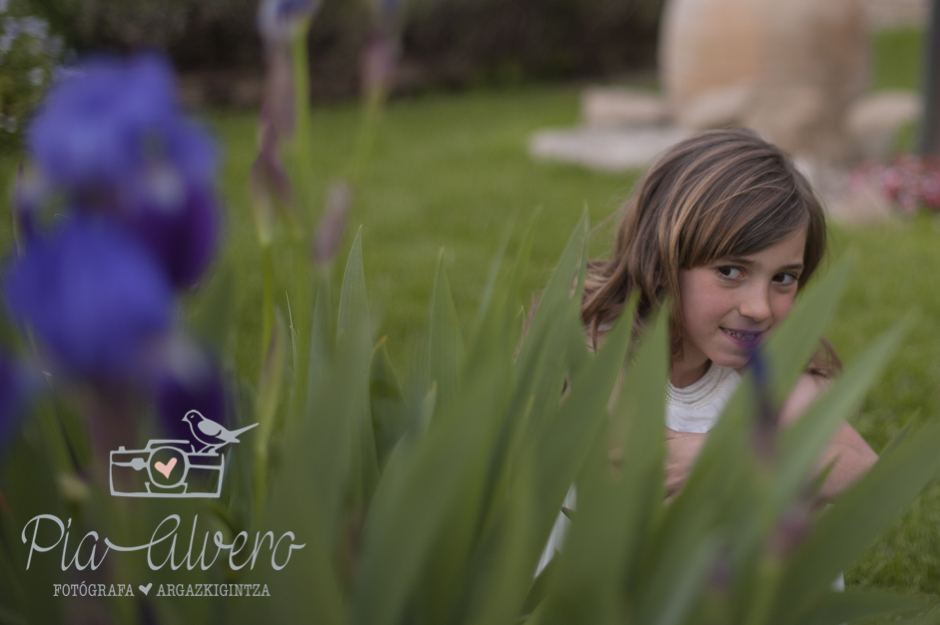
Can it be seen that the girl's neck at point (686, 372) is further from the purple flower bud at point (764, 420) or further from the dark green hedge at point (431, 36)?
the dark green hedge at point (431, 36)

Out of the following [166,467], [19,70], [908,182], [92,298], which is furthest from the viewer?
[908,182]

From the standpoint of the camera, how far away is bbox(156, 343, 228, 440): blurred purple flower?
1.41ft

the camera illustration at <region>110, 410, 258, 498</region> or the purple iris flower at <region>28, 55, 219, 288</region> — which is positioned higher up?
the purple iris flower at <region>28, 55, 219, 288</region>

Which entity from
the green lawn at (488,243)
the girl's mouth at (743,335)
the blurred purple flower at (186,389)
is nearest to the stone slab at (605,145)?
the green lawn at (488,243)

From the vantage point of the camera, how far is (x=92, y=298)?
37cm

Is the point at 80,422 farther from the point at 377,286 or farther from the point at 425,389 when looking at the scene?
the point at 377,286

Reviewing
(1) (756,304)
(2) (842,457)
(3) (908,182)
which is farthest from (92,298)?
(3) (908,182)

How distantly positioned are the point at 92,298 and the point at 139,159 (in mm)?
76

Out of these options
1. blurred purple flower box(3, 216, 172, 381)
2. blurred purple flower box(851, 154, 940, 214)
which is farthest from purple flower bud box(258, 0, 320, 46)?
blurred purple flower box(851, 154, 940, 214)

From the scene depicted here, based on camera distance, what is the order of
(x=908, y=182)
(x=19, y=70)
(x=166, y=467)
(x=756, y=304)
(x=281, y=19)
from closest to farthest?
(x=281, y=19)
(x=166, y=467)
(x=756, y=304)
(x=19, y=70)
(x=908, y=182)

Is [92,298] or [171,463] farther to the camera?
[171,463]

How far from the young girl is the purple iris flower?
83 centimetres

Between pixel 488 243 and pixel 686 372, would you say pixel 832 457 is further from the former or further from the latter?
pixel 488 243

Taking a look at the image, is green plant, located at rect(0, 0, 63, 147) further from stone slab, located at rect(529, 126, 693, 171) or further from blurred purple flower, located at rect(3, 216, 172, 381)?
stone slab, located at rect(529, 126, 693, 171)
